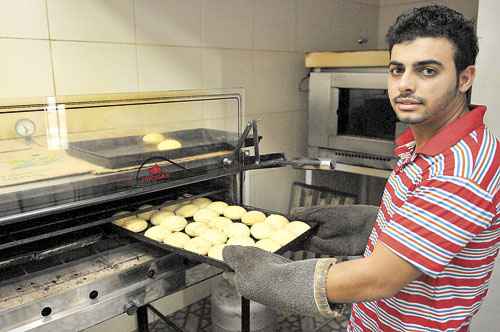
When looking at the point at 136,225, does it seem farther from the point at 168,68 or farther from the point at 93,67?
the point at 168,68

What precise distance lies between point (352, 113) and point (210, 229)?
1.17m

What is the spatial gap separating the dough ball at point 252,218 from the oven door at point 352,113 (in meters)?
0.93

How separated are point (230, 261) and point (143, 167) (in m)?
0.40

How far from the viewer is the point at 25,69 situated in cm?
141

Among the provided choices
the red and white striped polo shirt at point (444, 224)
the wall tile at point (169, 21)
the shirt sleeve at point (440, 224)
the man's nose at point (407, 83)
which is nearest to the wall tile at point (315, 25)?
the wall tile at point (169, 21)

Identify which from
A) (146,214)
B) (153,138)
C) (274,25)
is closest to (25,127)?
(153,138)

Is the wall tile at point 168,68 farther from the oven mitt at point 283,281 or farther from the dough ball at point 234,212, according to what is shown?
the oven mitt at point 283,281

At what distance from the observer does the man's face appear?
2.52ft

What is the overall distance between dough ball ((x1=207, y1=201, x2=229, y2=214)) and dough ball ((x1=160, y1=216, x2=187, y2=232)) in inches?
4.9

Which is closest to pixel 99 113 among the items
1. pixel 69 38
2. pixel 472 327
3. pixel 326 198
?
pixel 69 38

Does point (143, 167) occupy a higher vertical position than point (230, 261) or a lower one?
higher

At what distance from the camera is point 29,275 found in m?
0.96

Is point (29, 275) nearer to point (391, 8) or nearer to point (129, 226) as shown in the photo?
point (129, 226)

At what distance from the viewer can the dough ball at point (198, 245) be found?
112 cm
